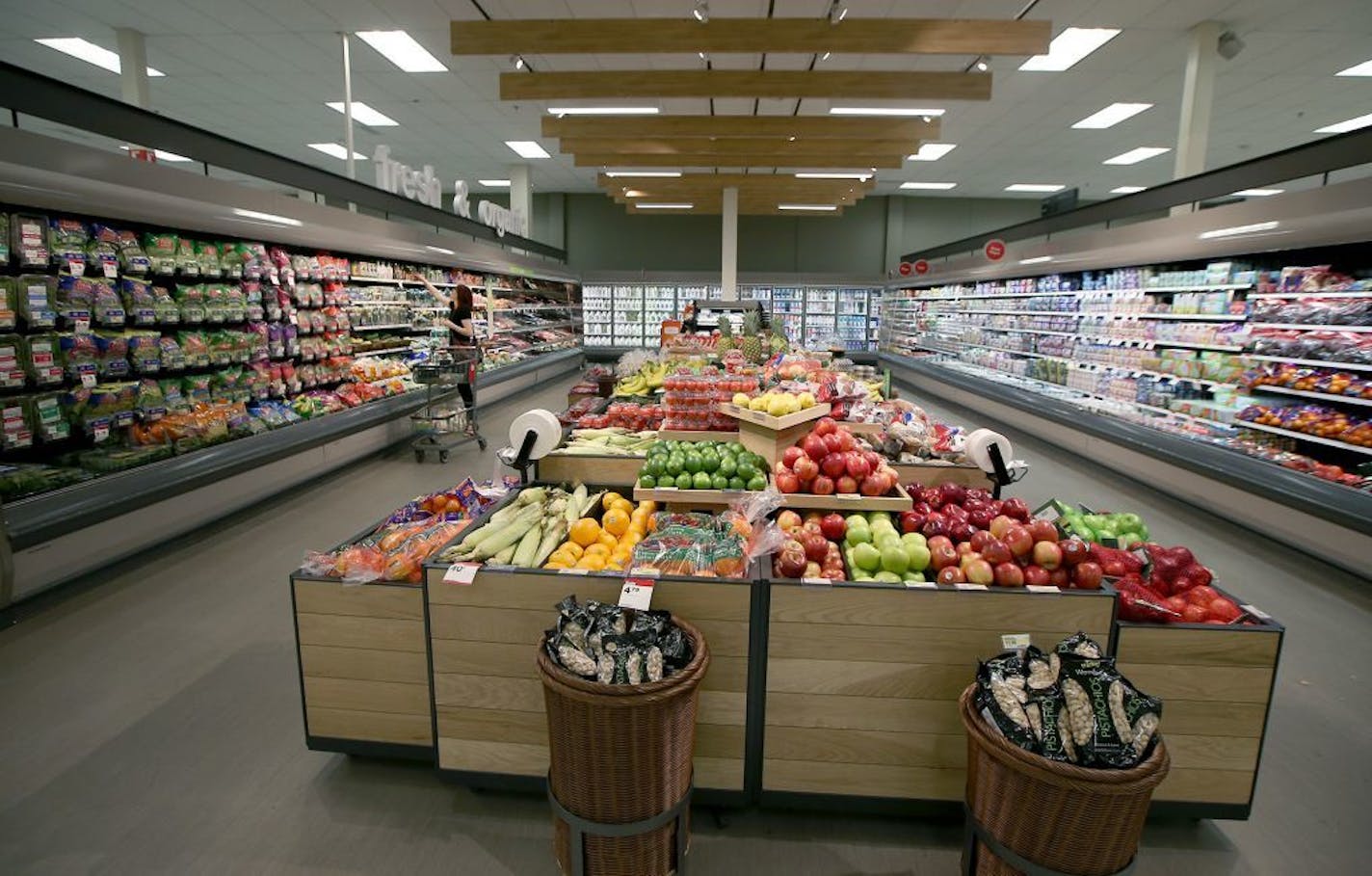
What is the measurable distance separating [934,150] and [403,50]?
27.8 ft

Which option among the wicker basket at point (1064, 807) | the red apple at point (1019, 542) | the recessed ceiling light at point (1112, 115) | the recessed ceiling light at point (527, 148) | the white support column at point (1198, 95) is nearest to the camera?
the wicker basket at point (1064, 807)

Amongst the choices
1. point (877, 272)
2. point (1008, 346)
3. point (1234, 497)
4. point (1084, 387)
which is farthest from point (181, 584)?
point (877, 272)

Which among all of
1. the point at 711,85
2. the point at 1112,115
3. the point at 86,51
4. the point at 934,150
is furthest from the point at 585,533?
the point at 934,150

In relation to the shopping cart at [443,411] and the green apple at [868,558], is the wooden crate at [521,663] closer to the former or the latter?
the green apple at [868,558]

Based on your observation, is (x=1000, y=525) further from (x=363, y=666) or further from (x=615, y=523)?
(x=363, y=666)

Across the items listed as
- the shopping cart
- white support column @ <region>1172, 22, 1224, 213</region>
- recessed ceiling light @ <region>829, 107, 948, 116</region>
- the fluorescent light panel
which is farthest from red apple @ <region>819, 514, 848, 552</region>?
recessed ceiling light @ <region>829, 107, 948, 116</region>

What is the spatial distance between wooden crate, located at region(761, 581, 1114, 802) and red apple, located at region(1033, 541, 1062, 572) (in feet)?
0.59

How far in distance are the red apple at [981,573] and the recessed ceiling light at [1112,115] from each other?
9266mm

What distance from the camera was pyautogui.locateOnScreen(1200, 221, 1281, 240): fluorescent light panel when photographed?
5285 mm

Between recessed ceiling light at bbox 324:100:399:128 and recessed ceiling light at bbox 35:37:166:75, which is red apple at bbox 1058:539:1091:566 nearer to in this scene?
recessed ceiling light at bbox 35:37:166:75

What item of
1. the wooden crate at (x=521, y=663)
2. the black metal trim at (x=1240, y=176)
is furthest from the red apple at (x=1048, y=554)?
the black metal trim at (x=1240, y=176)

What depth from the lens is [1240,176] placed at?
18.3 feet

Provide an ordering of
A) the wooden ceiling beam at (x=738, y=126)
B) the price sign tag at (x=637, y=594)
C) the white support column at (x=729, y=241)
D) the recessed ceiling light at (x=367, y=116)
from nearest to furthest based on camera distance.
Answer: the price sign tag at (x=637, y=594) < the wooden ceiling beam at (x=738, y=126) < the recessed ceiling light at (x=367, y=116) < the white support column at (x=729, y=241)

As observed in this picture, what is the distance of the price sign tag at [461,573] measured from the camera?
7.38ft
